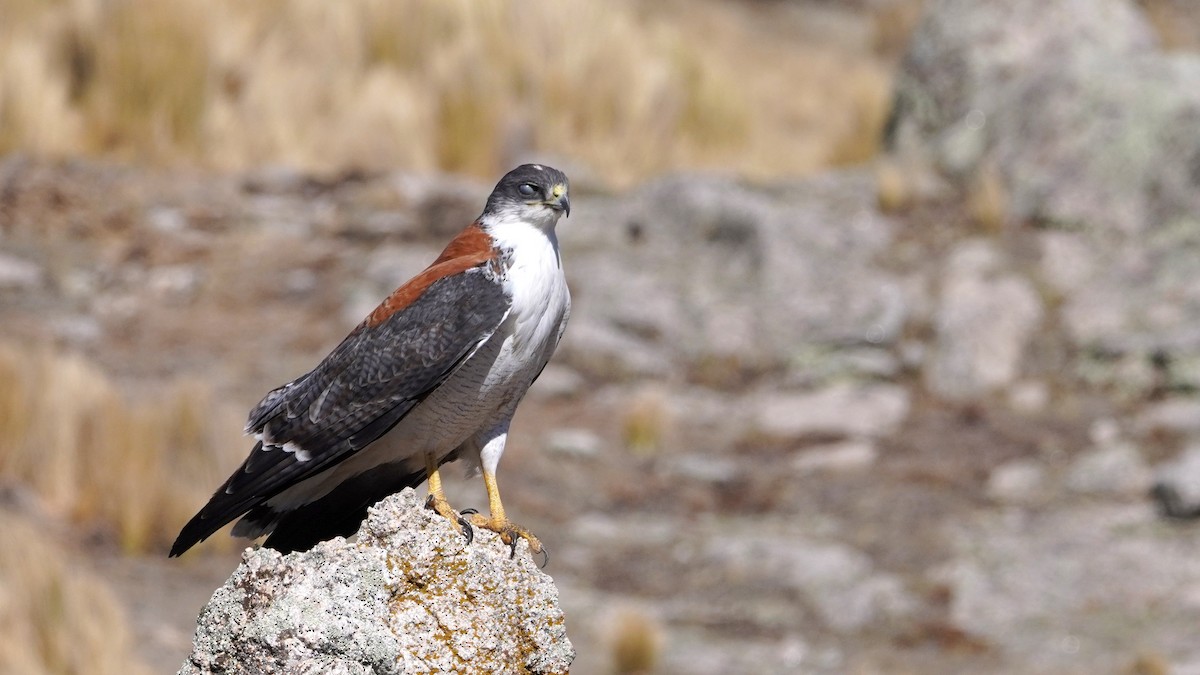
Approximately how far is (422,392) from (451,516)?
0.31 meters

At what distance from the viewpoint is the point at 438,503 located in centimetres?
397

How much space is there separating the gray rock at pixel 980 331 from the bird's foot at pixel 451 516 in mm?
6476

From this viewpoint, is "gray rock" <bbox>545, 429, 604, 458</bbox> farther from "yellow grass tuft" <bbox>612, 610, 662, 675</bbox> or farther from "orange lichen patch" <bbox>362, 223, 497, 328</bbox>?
"orange lichen patch" <bbox>362, 223, 497, 328</bbox>

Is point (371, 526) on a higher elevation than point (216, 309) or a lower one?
lower

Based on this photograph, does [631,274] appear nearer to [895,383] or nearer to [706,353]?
[706,353]

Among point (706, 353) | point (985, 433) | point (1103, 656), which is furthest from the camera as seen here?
point (706, 353)

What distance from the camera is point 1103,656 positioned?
7414mm

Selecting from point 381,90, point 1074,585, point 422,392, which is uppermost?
point 381,90

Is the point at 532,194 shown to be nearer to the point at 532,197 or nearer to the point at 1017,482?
the point at 532,197

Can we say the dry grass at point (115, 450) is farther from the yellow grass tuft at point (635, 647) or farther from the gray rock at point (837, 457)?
the gray rock at point (837, 457)

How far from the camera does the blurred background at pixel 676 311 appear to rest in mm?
7699

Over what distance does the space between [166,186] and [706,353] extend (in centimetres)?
409

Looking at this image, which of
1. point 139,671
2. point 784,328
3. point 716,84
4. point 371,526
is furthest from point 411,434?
point 716,84

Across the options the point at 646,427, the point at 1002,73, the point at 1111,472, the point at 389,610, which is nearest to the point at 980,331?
the point at 1111,472
